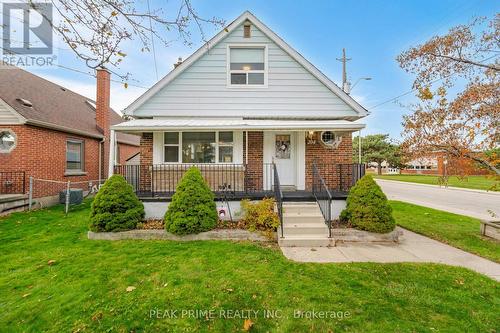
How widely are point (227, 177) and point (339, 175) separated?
401cm

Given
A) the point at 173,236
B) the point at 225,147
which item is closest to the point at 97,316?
the point at 173,236

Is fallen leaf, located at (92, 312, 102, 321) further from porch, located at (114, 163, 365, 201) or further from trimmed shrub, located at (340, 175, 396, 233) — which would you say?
trimmed shrub, located at (340, 175, 396, 233)

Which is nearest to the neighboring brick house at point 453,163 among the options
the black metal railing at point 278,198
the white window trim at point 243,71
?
the black metal railing at point 278,198

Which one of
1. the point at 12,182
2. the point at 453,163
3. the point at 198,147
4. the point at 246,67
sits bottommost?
the point at 12,182

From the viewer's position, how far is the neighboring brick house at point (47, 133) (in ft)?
30.2

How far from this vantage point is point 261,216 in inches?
235

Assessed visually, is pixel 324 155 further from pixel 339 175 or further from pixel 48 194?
pixel 48 194

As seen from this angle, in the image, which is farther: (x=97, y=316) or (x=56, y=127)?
(x=56, y=127)

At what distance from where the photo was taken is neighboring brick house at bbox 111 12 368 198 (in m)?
8.31

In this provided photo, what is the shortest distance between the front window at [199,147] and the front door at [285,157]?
1729 millimetres

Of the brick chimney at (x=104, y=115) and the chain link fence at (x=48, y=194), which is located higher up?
the brick chimney at (x=104, y=115)

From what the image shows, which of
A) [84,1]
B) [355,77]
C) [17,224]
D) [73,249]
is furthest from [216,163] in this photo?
[355,77]

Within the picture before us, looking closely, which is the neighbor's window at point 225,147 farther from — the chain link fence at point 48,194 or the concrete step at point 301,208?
the chain link fence at point 48,194

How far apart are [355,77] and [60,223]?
19.4 meters
